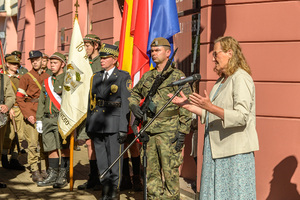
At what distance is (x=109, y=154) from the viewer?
5492 millimetres

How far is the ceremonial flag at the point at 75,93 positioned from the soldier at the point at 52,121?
0.98ft

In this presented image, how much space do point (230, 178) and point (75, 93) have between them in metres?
3.30

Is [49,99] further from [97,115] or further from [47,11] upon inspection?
[47,11]

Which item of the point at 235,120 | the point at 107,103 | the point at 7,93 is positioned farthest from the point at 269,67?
the point at 7,93

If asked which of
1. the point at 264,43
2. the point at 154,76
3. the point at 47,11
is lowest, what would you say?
the point at 154,76

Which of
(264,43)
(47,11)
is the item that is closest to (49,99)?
(264,43)

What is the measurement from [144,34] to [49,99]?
1.79 m

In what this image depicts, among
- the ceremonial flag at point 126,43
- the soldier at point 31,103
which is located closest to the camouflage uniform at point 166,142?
the ceremonial flag at point 126,43

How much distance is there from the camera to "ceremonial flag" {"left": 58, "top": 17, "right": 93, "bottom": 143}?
6.22 meters

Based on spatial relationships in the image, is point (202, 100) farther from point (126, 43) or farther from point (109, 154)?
point (126, 43)

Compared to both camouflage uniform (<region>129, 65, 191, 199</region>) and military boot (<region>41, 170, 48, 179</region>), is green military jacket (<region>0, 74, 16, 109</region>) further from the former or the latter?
camouflage uniform (<region>129, 65, 191, 199</region>)

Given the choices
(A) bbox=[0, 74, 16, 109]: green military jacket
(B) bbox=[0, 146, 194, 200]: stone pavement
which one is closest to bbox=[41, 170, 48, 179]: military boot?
(B) bbox=[0, 146, 194, 200]: stone pavement

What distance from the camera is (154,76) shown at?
4.90m

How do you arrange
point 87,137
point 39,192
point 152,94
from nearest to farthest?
1. point 152,94
2. point 39,192
3. point 87,137
